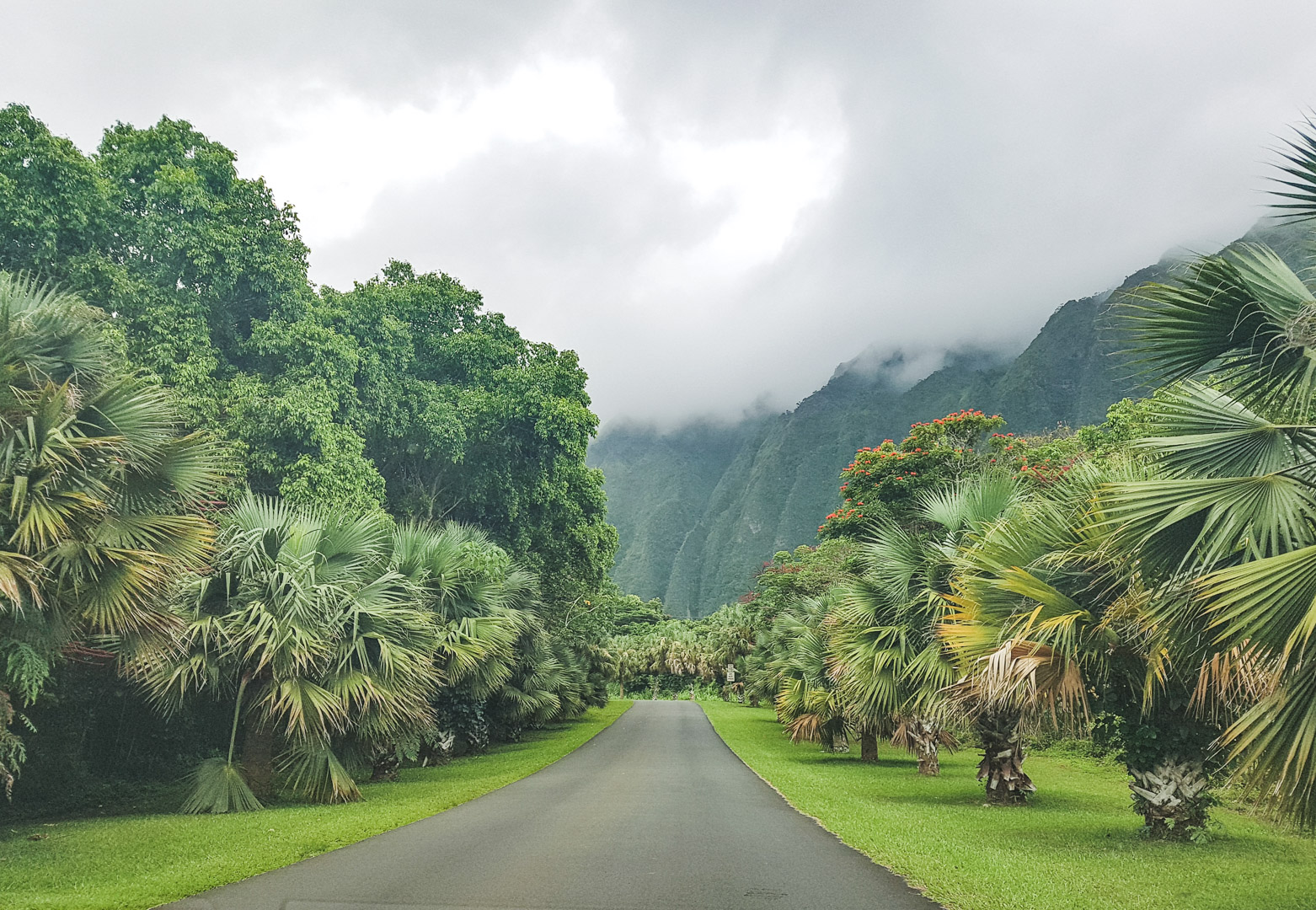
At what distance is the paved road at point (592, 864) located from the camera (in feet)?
22.5

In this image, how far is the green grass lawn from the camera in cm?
721

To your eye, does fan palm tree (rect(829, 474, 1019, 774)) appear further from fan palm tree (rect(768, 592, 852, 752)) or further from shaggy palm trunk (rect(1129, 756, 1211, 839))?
shaggy palm trunk (rect(1129, 756, 1211, 839))

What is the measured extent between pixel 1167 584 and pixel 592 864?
19.1 ft

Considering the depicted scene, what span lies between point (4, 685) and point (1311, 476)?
37.4ft

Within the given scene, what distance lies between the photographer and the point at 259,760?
43.6 feet

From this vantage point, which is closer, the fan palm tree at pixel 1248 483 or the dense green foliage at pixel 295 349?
the fan palm tree at pixel 1248 483

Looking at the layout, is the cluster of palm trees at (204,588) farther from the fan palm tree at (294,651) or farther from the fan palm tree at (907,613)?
the fan palm tree at (907,613)

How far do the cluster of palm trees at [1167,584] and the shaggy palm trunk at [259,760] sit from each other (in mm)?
9700

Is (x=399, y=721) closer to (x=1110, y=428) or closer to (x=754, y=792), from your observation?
(x=754, y=792)

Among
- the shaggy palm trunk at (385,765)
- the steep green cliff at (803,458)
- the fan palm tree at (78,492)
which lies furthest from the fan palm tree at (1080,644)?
the steep green cliff at (803,458)

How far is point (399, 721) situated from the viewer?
14625 millimetres

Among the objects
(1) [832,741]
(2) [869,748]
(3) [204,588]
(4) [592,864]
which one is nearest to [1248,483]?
(4) [592,864]

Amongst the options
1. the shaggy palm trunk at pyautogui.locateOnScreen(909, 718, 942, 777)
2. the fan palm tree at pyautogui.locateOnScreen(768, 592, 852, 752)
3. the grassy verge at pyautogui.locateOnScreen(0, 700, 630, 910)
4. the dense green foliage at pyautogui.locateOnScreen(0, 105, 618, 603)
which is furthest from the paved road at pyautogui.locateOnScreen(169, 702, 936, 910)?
the dense green foliage at pyautogui.locateOnScreen(0, 105, 618, 603)

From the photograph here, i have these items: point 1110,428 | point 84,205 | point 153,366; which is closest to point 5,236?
point 84,205
